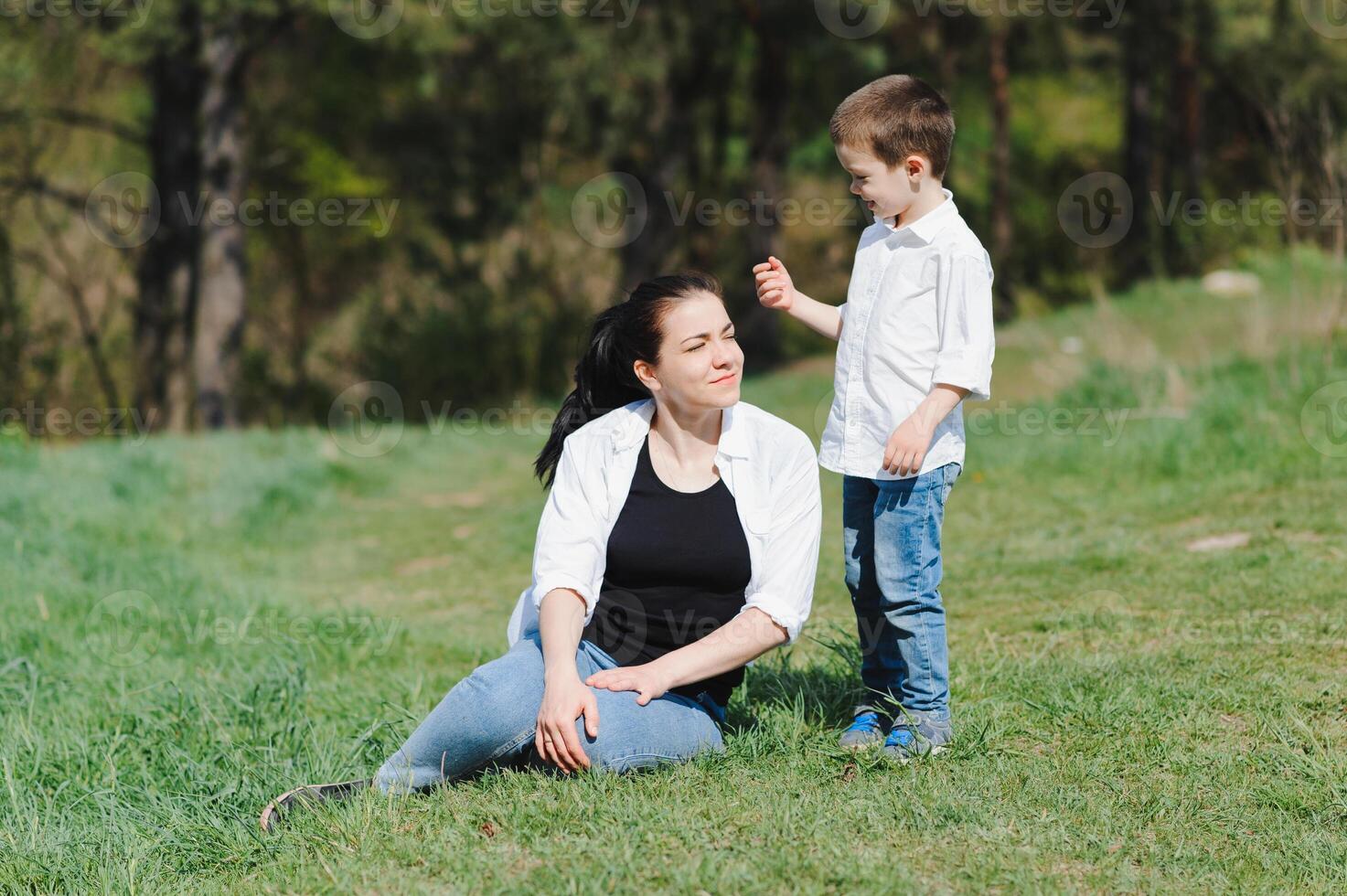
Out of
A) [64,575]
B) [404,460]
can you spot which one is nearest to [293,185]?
[404,460]

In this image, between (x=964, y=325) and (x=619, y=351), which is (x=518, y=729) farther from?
(x=964, y=325)

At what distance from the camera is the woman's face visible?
321 centimetres

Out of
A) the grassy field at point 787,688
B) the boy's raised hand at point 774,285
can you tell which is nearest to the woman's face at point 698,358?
the boy's raised hand at point 774,285

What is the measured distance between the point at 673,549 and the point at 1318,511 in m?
3.67

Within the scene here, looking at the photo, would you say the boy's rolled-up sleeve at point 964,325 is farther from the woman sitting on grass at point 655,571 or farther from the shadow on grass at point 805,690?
the shadow on grass at point 805,690

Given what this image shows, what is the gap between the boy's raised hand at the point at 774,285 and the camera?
129 inches

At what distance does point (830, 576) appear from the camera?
5805 millimetres

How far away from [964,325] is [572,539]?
1077mm

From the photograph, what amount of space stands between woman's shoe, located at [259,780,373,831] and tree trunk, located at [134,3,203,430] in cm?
1169

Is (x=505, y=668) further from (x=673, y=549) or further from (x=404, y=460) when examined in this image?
(x=404, y=460)

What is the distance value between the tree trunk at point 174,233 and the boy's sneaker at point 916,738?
483 inches

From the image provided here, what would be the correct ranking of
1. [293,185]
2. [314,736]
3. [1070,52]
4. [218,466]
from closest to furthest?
1. [314,736]
2. [218,466]
3. [1070,52]
4. [293,185]

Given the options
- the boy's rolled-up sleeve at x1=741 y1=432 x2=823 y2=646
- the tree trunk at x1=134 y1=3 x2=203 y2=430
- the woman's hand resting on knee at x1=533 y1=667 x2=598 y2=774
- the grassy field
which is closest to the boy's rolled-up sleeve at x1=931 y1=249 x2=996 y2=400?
the boy's rolled-up sleeve at x1=741 y1=432 x2=823 y2=646

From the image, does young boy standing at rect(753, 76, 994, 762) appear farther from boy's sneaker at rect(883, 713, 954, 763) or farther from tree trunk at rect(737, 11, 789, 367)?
tree trunk at rect(737, 11, 789, 367)
